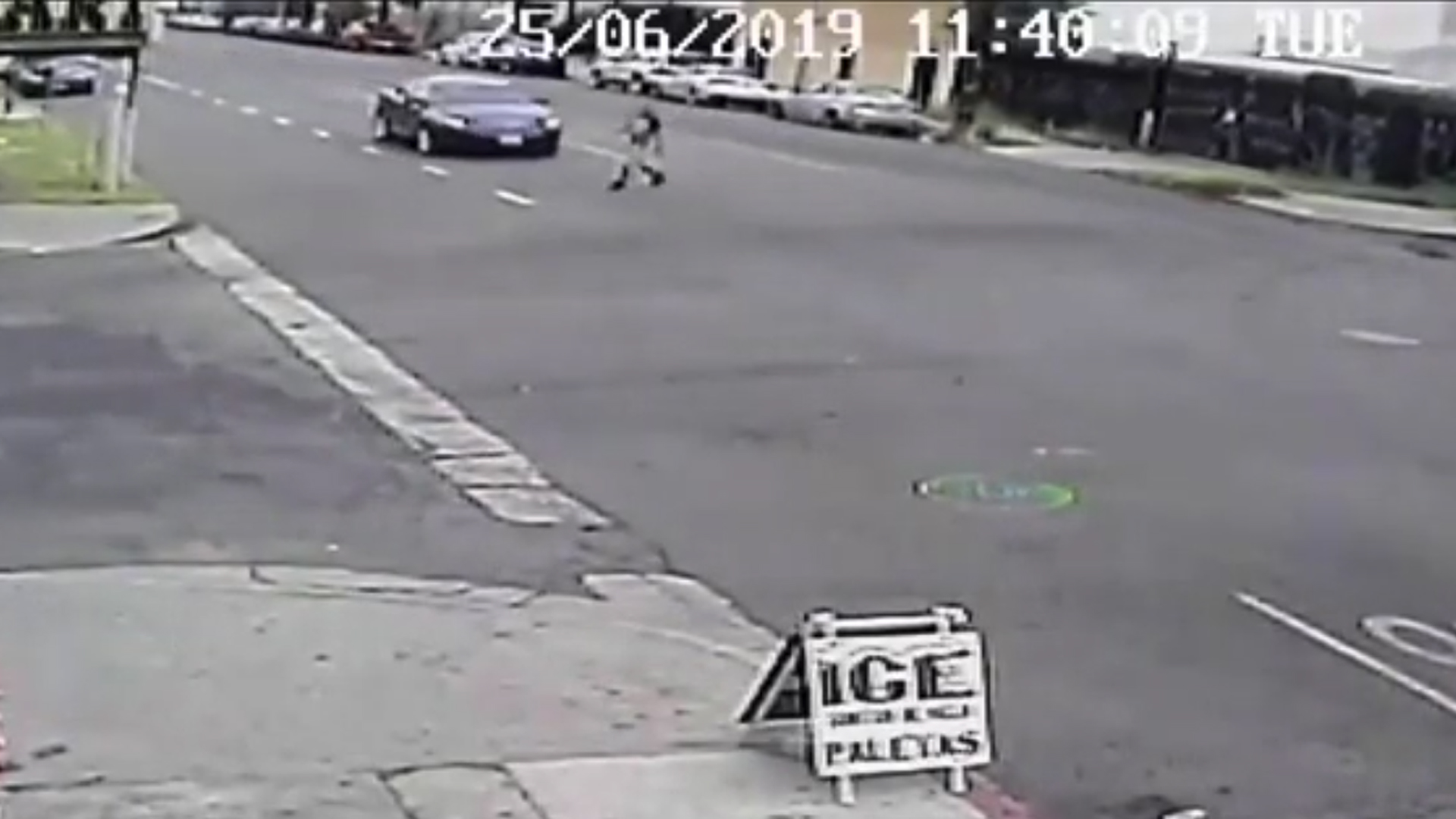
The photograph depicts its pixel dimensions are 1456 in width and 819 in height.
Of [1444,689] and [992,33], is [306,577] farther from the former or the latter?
[992,33]

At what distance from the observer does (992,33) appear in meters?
66.3

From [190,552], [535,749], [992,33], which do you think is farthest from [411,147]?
[535,749]

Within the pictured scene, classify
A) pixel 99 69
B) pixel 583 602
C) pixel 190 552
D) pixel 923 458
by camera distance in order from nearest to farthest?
pixel 583 602, pixel 190 552, pixel 923 458, pixel 99 69

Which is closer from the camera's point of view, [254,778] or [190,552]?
[254,778]

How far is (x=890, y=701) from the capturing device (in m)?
9.67

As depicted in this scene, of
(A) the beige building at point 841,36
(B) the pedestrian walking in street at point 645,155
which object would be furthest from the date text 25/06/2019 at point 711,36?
(B) the pedestrian walking in street at point 645,155

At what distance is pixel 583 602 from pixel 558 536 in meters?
1.63

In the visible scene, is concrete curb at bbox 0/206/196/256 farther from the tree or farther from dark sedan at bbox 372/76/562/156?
the tree

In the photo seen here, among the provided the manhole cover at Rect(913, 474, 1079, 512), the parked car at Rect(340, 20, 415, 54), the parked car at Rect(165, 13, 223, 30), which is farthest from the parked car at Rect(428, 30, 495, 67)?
the manhole cover at Rect(913, 474, 1079, 512)

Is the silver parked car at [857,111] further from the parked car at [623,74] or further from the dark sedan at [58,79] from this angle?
the dark sedan at [58,79]

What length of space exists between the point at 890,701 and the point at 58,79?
46.6m

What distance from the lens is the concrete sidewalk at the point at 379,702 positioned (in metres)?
9.48

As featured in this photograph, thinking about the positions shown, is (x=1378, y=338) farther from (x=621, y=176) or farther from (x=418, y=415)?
(x=621, y=176)

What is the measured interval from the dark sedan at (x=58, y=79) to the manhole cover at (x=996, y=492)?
112ft
